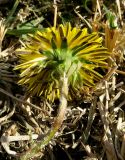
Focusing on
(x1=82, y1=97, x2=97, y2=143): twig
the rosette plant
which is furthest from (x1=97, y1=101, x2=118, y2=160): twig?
the rosette plant

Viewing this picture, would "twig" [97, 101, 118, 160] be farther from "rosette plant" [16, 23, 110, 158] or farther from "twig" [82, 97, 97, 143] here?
"rosette plant" [16, 23, 110, 158]

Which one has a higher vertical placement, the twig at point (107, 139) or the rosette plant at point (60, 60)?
the rosette plant at point (60, 60)

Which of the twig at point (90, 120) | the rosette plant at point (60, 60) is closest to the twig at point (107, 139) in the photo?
the twig at point (90, 120)

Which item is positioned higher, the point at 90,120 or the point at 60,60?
the point at 60,60

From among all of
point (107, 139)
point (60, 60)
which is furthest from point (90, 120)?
point (60, 60)

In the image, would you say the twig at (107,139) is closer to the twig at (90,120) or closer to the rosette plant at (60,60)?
the twig at (90,120)

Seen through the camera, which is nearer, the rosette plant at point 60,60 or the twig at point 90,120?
the rosette plant at point 60,60

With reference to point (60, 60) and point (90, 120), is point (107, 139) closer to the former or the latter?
point (90, 120)

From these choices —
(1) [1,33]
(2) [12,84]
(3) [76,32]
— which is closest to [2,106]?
(2) [12,84]

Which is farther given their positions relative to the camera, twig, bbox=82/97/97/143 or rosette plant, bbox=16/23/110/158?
twig, bbox=82/97/97/143
